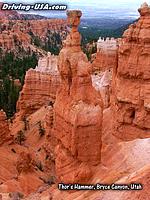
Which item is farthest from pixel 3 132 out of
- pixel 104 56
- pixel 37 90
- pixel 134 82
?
pixel 104 56

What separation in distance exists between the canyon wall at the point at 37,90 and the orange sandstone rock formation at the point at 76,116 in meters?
16.4

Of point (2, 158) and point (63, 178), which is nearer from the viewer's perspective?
point (63, 178)

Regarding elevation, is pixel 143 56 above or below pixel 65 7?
below

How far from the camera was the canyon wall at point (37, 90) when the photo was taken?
95.2ft

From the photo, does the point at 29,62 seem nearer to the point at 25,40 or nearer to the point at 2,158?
the point at 25,40

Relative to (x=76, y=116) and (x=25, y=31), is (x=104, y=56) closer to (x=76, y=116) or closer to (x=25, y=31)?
(x=76, y=116)

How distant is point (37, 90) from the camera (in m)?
29.5

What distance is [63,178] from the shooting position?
1234cm

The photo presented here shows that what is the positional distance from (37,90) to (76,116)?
58.8ft

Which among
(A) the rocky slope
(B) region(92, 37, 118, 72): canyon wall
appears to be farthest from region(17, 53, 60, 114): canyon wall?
(A) the rocky slope

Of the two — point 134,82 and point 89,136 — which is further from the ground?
point 134,82

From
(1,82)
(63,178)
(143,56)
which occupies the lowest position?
(1,82)

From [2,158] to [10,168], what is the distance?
35.0 inches

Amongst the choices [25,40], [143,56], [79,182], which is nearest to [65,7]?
[79,182]
